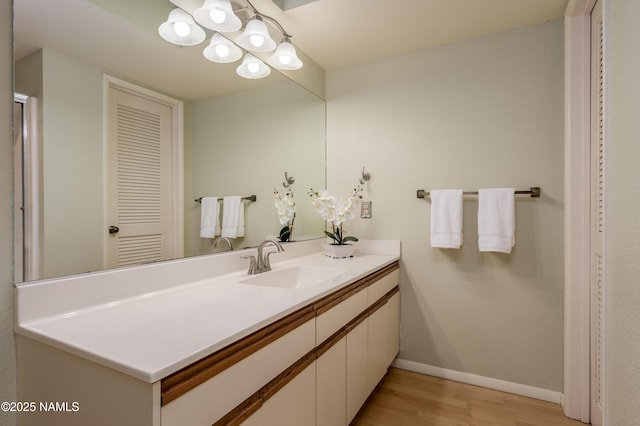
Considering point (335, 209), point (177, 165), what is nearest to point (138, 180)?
point (177, 165)

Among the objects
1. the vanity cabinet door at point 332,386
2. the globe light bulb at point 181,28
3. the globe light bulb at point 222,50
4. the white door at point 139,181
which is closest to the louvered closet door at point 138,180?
the white door at point 139,181

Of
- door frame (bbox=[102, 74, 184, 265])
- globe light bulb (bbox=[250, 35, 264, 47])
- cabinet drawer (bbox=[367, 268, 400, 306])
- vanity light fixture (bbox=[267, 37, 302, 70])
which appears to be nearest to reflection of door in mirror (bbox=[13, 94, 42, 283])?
door frame (bbox=[102, 74, 184, 265])

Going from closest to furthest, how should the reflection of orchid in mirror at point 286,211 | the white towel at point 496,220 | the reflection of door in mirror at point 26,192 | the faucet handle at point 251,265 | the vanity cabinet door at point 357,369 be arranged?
1. the reflection of door in mirror at point 26,192
2. the vanity cabinet door at point 357,369
3. the faucet handle at point 251,265
4. the white towel at point 496,220
5. the reflection of orchid in mirror at point 286,211

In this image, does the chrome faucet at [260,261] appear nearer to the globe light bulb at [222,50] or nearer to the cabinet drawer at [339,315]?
the cabinet drawer at [339,315]

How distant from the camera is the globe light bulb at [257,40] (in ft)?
5.43

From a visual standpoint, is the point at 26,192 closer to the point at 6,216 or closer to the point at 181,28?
the point at 6,216

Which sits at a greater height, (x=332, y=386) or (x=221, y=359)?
(x=221, y=359)

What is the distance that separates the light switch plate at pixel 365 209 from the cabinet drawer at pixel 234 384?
1.36m

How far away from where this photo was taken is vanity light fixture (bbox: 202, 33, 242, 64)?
5.00 ft

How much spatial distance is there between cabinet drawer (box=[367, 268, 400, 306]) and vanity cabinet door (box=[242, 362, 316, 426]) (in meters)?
0.66

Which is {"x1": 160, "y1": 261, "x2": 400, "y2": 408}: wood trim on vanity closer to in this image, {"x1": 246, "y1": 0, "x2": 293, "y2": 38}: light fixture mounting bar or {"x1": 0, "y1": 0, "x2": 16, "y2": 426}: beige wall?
{"x1": 0, "y1": 0, "x2": 16, "y2": 426}: beige wall

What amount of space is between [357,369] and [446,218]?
1.07 metres

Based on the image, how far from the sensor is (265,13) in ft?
Result: 5.79

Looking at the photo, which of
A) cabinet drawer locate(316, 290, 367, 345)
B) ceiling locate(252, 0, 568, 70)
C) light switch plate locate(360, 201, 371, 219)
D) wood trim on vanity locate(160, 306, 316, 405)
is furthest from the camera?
light switch plate locate(360, 201, 371, 219)
